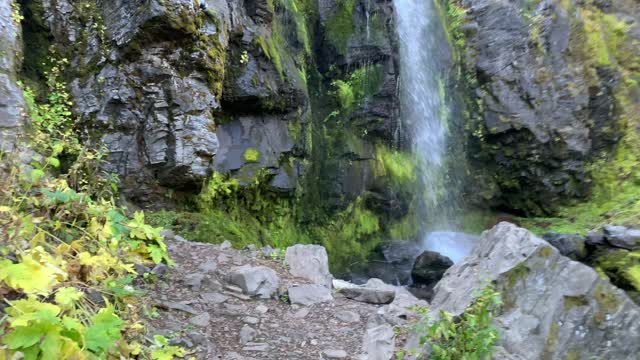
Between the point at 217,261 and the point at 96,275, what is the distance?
220 cm

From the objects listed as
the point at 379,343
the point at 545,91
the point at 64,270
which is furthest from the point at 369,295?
the point at 545,91

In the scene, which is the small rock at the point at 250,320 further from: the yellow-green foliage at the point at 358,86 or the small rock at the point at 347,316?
the yellow-green foliage at the point at 358,86

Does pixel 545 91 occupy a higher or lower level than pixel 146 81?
higher

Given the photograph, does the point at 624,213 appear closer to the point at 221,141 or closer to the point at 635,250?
the point at 635,250

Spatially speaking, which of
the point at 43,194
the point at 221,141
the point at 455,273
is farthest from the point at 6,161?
the point at 221,141

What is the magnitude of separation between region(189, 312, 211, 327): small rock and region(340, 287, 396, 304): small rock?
173 centimetres

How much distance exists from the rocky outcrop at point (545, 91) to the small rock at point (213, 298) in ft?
35.4

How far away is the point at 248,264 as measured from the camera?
5.04 metres

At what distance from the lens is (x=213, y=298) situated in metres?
3.99

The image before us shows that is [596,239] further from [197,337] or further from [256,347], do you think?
[197,337]

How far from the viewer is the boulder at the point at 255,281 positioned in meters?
4.29

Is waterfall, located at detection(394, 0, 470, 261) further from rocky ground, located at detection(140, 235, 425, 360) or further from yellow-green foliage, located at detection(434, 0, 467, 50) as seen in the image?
rocky ground, located at detection(140, 235, 425, 360)

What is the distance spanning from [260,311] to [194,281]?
2.02 feet

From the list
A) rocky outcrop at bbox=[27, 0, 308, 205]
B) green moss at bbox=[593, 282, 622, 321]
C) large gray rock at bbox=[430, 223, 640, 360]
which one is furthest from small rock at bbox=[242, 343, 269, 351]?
rocky outcrop at bbox=[27, 0, 308, 205]
